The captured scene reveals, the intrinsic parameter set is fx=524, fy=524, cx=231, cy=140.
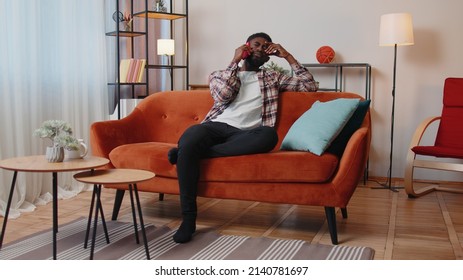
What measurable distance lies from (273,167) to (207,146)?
1.21 ft

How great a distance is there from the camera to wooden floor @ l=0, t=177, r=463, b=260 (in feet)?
8.56

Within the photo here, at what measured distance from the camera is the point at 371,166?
4.58 meters

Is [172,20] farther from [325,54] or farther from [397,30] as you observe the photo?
[397,30]

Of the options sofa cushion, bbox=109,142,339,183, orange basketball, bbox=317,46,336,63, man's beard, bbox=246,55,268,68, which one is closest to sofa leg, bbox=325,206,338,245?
sofa cushion, bbox=109,142,339,183

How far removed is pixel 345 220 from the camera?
3064 mm

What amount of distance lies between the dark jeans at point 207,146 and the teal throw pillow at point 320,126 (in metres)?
0.13

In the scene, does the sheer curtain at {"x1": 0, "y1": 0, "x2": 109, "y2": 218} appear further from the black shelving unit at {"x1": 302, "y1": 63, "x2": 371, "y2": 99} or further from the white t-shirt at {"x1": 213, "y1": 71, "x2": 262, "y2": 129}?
the black shelving unit at {"x1": 302, "y1": 63, "x2": 371, "y2": 99}

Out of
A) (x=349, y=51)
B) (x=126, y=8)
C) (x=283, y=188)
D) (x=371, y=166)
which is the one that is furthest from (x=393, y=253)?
(x=126, y=8)

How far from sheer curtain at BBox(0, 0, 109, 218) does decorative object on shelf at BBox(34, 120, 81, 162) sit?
0.97 meters

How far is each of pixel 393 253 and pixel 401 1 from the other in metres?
2.65

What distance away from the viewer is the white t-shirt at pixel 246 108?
2.99 m

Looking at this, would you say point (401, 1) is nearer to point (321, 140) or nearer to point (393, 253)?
point (321, 140)

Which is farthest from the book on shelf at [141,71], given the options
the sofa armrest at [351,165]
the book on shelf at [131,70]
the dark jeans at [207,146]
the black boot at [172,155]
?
the sofa armrest at [351,165]

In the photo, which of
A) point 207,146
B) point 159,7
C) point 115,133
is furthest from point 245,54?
point 159,7
